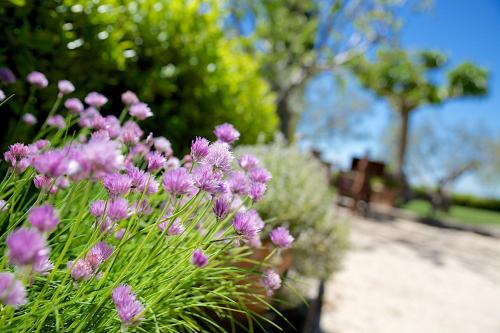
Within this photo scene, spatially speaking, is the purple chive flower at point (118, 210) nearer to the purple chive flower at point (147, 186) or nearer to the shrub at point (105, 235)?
the shrub at point (105, 235)

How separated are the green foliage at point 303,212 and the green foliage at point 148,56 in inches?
18.9

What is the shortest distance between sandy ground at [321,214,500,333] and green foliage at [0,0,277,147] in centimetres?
167

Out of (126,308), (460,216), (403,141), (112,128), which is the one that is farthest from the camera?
(403,141)

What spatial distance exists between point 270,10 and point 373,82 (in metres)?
10.9

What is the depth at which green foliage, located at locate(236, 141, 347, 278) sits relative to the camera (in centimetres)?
263

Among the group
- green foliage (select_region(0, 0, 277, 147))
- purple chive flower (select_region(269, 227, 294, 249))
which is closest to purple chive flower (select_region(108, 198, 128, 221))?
purple chive flower (select_region(269, 227, 294, 249))

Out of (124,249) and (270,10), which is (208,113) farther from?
(270,10)

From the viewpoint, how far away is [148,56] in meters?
2.71

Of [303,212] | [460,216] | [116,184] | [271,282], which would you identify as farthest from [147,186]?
[460,216]

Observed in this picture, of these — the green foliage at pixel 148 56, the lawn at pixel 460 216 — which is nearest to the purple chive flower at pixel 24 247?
the green foliage at pixel 148 56

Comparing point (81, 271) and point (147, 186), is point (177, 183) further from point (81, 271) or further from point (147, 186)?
point (81, 271)

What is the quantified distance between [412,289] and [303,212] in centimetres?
262

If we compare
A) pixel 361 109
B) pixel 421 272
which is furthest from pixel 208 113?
pixel 361 109

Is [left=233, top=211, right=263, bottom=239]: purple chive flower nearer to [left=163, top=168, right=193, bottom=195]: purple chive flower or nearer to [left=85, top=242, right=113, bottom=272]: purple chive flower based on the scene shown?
[left=163, top=168, right=193, bottom=195]: purple chive flower
